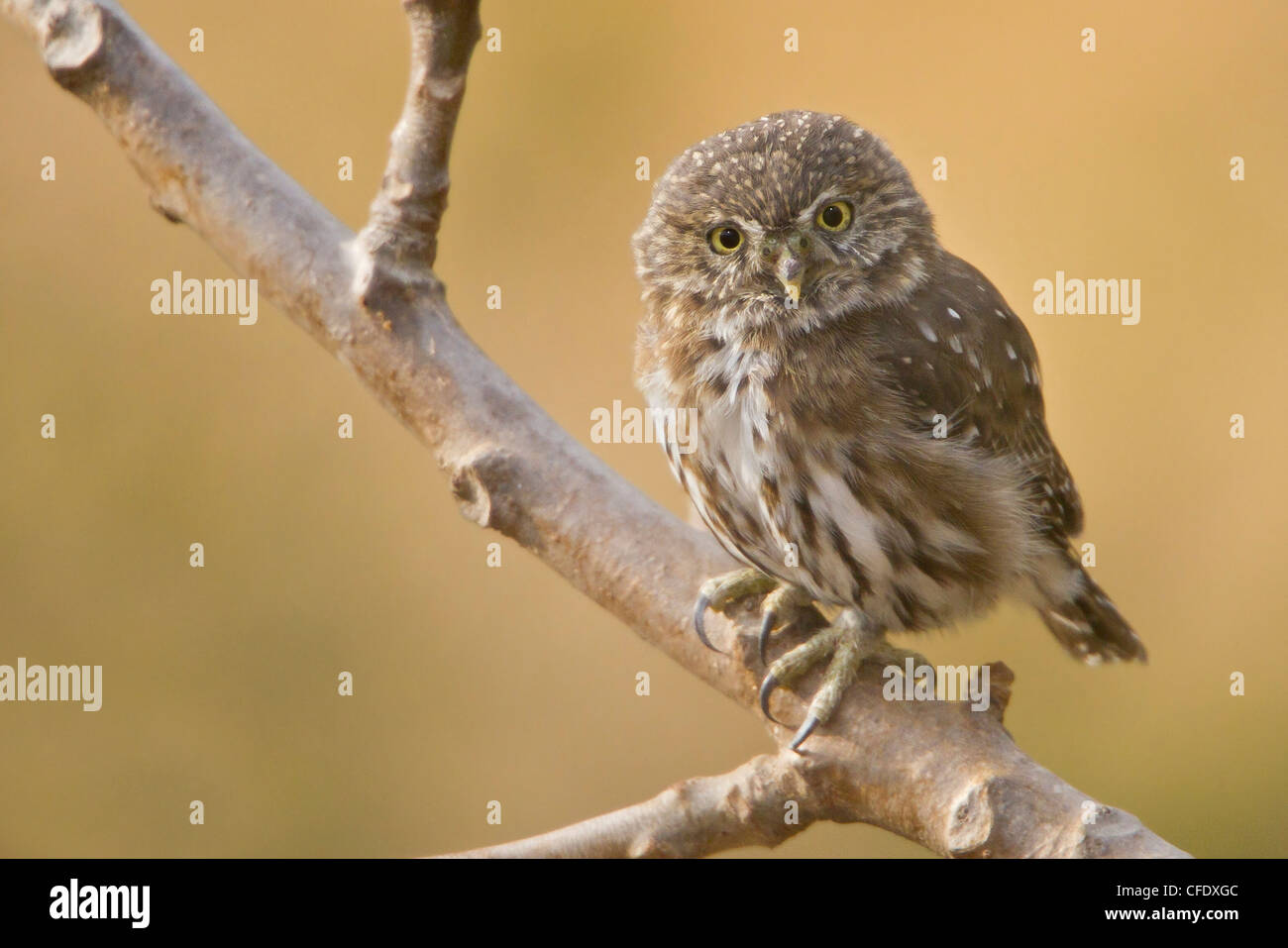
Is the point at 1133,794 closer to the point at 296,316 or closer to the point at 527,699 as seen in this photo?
the point at 527,699

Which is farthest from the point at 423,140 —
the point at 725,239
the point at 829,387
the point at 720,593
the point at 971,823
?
the point at 971,823

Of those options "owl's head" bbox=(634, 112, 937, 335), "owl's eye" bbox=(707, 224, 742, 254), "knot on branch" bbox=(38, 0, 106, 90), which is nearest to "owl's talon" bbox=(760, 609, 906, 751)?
"owl's head" bbox=(634, 112, 937, 335)

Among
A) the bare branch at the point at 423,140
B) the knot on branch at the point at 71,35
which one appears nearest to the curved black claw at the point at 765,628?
the bare branch at the point at 423,140

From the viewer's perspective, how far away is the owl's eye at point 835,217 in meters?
2.33

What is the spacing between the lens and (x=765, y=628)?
2281mm

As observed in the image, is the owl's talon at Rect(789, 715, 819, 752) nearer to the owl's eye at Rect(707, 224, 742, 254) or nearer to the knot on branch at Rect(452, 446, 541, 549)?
the knot on branch at Rect(452, 446, 541, 549)

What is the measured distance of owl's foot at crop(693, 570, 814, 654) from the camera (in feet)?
7.43

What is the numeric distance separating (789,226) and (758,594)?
70cm

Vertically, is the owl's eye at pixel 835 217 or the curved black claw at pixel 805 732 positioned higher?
the owl's eye at pixel 835 217

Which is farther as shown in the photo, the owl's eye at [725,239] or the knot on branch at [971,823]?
the owl's eye at [725,239]

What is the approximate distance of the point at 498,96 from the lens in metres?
4.12

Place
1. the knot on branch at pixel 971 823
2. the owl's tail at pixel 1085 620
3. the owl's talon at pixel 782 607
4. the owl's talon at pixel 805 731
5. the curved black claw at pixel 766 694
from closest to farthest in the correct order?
the knot on branch at pixel 971 823 → the owl's talon at pixel 805 731 → the curved black claw at pixel 766 694 → the owl's talon at pixel 782 607 → the owl's tail at pixel 1085 620

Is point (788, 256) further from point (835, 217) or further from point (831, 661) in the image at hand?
point (831, 661)

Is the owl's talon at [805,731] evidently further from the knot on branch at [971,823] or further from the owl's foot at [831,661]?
the knot on branch at [971,823]
